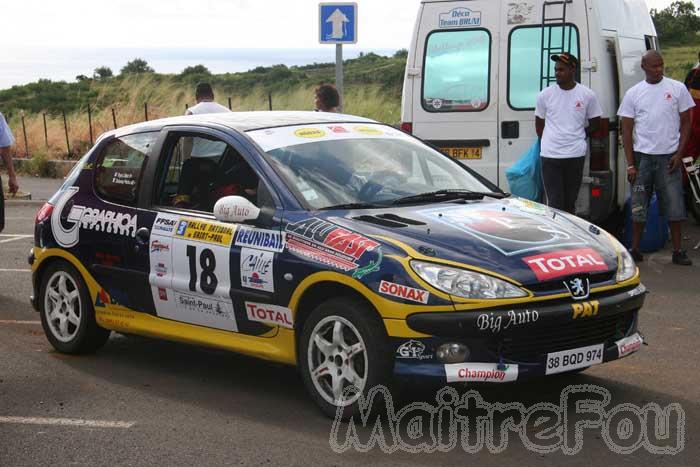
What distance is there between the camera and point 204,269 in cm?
677

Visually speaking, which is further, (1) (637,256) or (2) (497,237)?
(1) (637,256)

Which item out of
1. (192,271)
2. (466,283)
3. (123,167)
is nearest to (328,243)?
(466,283)

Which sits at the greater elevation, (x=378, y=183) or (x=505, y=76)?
(x=505, y=76)

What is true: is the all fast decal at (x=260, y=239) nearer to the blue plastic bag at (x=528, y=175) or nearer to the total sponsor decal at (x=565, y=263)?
the total sponsor decal at (x=565, y=263)

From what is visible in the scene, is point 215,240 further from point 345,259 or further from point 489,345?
point 489,345

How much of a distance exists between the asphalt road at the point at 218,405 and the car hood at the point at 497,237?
2.29 feet

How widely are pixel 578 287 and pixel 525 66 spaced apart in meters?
6.09

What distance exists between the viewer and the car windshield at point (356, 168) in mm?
6641

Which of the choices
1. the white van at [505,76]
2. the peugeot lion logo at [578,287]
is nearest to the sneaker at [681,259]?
the white van at [505,76]

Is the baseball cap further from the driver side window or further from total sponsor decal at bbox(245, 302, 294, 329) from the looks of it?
total sponsor decal at bbox(245, 302, 294, 329)

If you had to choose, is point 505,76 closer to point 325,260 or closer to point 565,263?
point 565,263

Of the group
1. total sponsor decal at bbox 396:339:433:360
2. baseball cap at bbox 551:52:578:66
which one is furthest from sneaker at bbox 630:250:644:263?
total sponsor decal at bbox 396:339:433:360

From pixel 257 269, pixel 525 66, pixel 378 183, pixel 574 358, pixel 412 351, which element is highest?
pixel 525 66

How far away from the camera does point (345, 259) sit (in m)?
5.95
